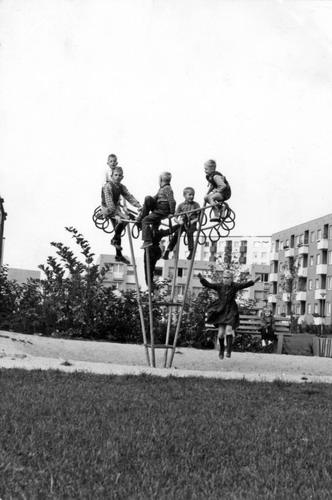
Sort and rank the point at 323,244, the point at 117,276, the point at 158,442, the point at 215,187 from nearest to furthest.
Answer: the point at 158,442, the point at 215,187, the point at 323,244, the point at 117,276

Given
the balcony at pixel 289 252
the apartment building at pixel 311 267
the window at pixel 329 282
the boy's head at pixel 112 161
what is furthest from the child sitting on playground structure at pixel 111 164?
the balcony at pixel 289 252

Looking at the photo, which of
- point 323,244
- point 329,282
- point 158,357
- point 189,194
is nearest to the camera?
point 189,194

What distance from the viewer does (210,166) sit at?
1262cm

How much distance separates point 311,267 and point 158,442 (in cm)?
8652

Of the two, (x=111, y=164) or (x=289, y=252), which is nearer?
(x=111, y=164)

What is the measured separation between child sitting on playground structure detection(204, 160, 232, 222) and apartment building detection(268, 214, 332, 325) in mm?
68581

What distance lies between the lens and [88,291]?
16797 millimetres

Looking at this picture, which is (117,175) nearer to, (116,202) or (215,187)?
(116,202)

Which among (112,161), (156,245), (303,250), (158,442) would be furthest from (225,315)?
(303,250)

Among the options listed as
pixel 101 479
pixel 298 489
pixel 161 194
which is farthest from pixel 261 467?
pixel 161 194

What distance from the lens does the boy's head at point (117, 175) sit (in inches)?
508

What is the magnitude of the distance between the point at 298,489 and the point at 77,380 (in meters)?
4.67

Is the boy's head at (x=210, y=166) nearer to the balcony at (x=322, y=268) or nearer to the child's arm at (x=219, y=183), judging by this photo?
the child's arm at (x=219, y=183)

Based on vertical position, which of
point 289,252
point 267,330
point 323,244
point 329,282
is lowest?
point 267,330
